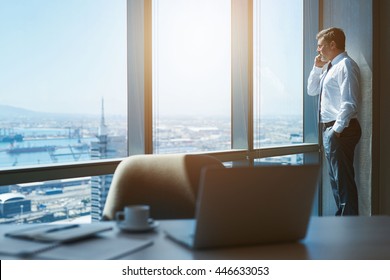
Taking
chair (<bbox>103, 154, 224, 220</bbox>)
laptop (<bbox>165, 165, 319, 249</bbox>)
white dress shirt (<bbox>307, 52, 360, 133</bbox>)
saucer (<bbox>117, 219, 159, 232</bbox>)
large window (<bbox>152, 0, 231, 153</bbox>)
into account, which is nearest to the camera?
laptop (<bbox>165, 165, 319, 249</bbox>)

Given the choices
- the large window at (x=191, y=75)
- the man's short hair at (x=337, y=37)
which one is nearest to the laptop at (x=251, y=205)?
the large window at (x=191, y=75)

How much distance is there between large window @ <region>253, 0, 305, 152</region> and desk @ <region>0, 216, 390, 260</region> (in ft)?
8.52

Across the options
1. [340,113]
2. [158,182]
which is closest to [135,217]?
[158,182]

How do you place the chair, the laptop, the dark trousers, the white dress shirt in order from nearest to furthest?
the laptop < the chair < the white dress shirt < the dark trousers

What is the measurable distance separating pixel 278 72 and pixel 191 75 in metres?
0.97

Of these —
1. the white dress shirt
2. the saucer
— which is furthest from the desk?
the white dress shirt

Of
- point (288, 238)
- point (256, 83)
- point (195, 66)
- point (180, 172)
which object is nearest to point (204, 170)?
point (288, 238)

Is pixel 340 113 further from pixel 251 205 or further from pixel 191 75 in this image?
pixel 251 205

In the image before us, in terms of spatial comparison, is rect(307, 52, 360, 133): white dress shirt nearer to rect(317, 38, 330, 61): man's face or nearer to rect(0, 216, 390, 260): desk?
rect(317, 38, 330, 61): man's face

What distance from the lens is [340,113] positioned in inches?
138

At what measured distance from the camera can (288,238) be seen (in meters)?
1.07

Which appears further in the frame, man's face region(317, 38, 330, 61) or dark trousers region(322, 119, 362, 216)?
man's face region(317, 38, 330, 61)

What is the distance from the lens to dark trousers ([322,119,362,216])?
366cm
